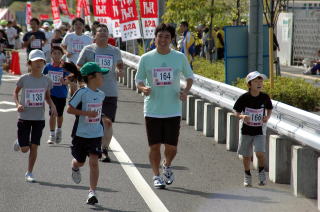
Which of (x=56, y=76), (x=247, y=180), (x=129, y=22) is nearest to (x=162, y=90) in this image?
(x=247, y=180)

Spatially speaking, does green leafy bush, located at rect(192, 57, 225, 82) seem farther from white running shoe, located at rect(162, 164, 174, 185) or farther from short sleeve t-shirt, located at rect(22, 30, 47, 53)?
white running shoe, located at rect(162, 164, 174, 185)

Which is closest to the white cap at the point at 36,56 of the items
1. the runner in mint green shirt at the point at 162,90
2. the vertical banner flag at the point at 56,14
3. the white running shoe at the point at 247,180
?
the runner in mint green shirt at the point at 162,90

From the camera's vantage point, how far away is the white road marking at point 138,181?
853cm

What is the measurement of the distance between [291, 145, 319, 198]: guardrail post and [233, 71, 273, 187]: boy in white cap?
562 mm

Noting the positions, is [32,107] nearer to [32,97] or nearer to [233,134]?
[32,97]

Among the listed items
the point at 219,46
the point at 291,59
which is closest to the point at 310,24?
the point at 291,59

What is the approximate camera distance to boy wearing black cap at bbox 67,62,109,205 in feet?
Answer: 28.8

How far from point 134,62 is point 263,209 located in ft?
52.1

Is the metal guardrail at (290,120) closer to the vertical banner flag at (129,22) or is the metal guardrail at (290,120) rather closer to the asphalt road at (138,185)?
the asphalt road at (138,185)

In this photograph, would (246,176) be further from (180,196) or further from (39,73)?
(39,73)

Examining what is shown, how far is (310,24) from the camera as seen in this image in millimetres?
33562

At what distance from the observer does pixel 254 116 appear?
9.59m

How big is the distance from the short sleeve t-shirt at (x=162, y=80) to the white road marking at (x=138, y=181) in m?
0.83

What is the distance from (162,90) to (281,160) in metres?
1.68
